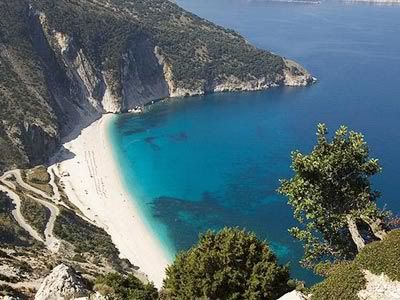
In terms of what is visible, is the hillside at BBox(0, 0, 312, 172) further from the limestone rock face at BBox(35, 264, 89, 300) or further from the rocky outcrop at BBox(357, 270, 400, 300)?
the rocky outcrop at BBox(357, 270, 400, 300)

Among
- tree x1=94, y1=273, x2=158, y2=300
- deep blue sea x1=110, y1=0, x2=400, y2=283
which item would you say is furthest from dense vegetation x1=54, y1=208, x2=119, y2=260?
tree x1=94, y1=273, x2=158, y2=300

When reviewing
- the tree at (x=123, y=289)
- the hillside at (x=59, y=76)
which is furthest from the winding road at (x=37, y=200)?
the tree at (x=123, y=289)

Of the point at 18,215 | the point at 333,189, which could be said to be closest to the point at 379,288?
the point at 333,189

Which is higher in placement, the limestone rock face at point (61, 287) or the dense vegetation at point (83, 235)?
the limestone rock face at point (61, 287)

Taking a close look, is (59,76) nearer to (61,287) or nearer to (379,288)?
(61,287)

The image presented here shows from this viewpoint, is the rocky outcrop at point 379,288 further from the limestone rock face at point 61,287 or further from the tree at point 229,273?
the limestone rock face at point 61,287

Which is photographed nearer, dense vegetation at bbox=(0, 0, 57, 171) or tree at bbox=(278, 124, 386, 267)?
tree at bbox=(278, 124, 386, 267)
